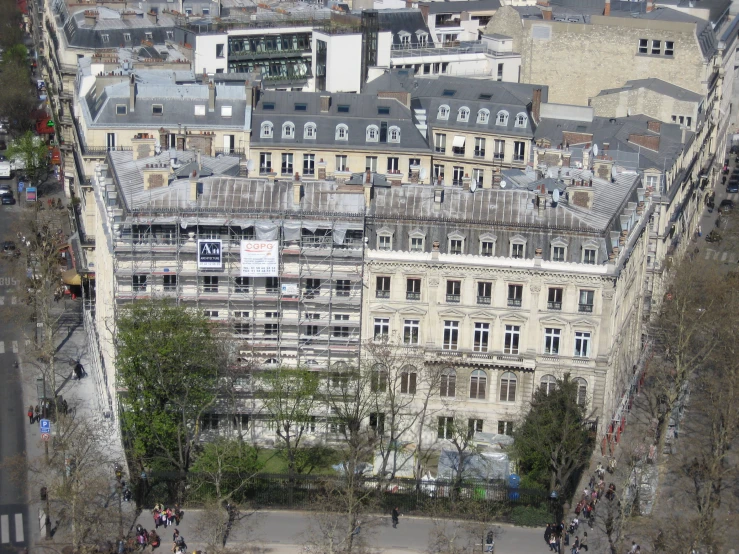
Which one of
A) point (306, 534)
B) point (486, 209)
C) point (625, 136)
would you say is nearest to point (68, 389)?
point (306, 534)

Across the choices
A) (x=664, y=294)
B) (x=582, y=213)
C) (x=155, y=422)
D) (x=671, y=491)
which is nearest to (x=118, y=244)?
(x=155, y=422)

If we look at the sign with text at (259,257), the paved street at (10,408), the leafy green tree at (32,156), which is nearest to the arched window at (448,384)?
the sign with text at (259,257)

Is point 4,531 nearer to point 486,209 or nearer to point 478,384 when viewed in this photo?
point 478,384

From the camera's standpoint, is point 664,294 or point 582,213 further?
point 664,294

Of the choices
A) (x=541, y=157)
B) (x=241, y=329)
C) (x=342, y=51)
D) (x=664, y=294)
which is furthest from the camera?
(x=342, y=51)

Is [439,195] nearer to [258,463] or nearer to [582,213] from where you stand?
[582,213]

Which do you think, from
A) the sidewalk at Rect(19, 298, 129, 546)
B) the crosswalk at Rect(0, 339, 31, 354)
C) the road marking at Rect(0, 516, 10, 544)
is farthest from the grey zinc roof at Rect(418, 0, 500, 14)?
the road marking at Rect(0, 516, 10, 544)
